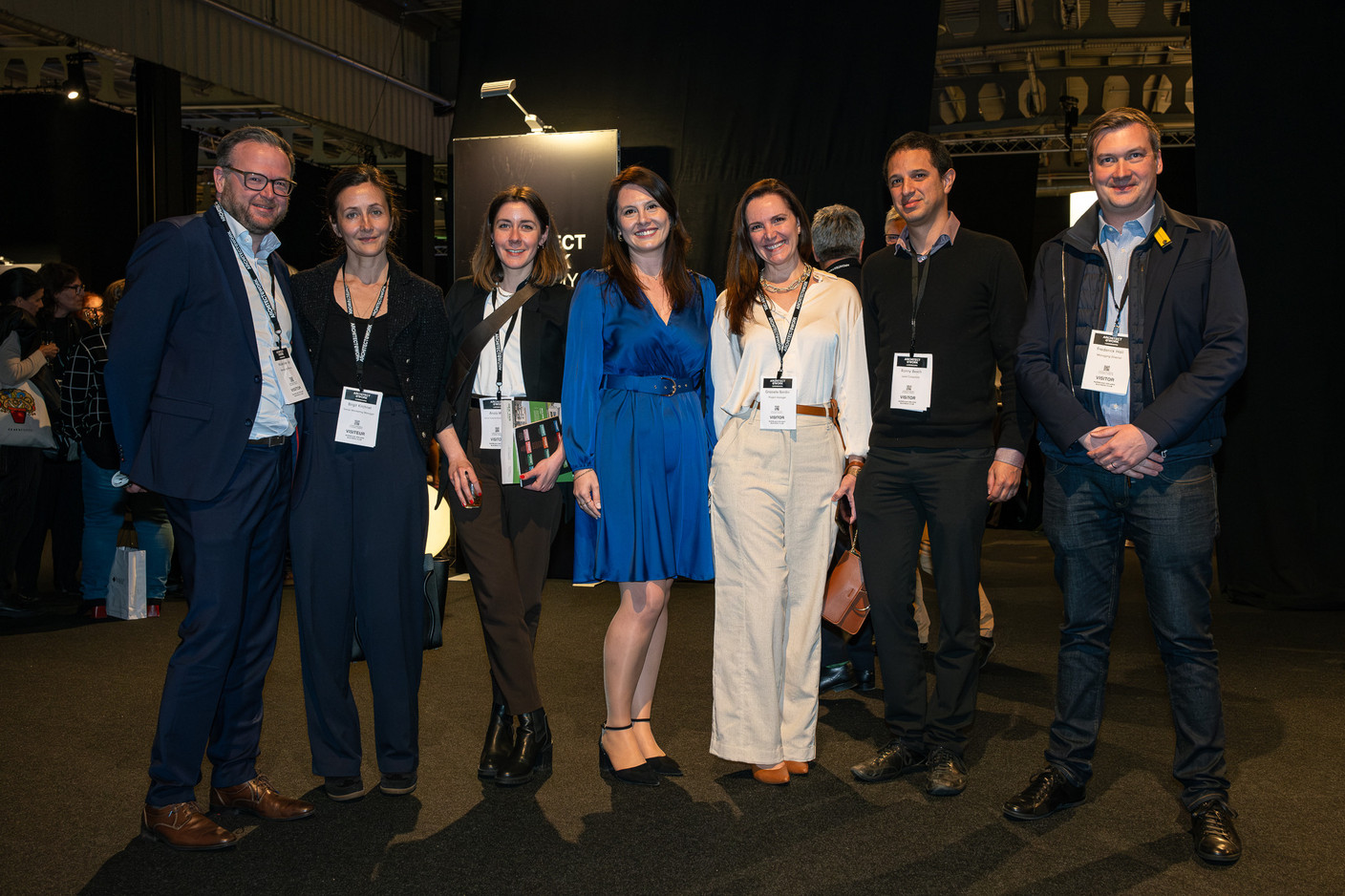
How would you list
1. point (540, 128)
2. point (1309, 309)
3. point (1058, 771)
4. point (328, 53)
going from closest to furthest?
point (1058, 771), point (1309, 309), point (540, 128), point (328, 53)

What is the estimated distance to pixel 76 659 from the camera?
4105 millimetres

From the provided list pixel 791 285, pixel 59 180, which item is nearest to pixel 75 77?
pixel 59 180

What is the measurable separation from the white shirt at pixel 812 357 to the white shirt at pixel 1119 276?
1.99 feet

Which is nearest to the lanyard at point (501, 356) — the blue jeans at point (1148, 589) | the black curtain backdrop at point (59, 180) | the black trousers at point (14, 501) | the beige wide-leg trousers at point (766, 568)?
the beige wide-leg trousers at point (766, 568)

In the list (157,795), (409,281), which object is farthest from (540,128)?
(157,795)

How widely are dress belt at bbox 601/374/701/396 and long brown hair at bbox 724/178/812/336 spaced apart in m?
0.21

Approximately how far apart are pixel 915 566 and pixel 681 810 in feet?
2.97

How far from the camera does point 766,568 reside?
2.64 metres

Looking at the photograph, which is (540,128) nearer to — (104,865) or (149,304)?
(149,304)

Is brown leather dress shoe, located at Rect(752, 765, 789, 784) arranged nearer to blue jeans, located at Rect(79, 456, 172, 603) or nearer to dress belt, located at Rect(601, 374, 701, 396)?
dress belt, located at Rect(601, 374, 701, 396)

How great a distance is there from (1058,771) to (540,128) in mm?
4738

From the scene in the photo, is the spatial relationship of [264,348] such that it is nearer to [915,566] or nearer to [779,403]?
[779,403]

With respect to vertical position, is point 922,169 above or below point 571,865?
above

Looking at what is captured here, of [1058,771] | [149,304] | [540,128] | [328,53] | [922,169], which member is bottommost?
[1058,771]
